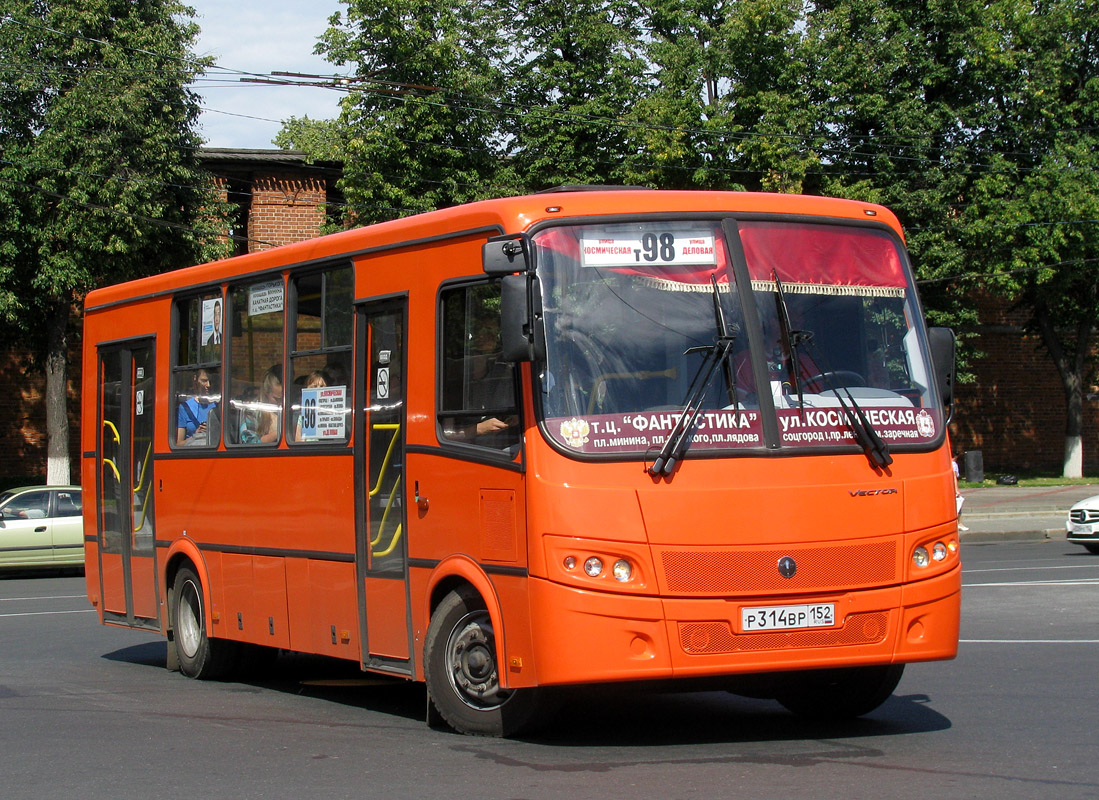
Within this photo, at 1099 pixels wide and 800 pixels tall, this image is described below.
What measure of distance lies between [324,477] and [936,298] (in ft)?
97.2

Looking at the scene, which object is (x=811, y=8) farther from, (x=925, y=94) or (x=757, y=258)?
(x=757, y=258)

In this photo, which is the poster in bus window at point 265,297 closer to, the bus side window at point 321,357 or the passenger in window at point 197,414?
the bus side window at point 321,357

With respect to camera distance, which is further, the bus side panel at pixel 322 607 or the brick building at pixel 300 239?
the brick building at pixel 300 239

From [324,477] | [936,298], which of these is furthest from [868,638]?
[936,298]

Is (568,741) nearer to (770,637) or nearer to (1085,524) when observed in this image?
(770,637)

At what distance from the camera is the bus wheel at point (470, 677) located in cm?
720

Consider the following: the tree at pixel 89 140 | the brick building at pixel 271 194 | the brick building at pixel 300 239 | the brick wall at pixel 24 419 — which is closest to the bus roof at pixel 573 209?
the tree at pixel 89 140

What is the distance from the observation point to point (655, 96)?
34.3 m

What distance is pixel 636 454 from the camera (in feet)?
22.1

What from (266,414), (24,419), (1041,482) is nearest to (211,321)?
(266,414)

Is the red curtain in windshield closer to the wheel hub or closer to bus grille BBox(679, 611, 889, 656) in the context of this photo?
bus grille BBox(679, 611, 889, 656)

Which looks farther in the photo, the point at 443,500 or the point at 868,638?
the point at 443,500

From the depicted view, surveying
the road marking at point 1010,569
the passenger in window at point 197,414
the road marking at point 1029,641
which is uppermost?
the passenger in window at point 197,414

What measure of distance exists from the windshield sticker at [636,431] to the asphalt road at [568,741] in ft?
4.62
